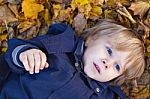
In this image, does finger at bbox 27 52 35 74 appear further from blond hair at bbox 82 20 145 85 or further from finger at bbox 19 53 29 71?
blond hair at bbox 82 20 145 85

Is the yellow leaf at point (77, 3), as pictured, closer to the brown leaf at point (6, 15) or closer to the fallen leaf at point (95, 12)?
the fallen leaf at point (95, 12)

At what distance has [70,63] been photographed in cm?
209

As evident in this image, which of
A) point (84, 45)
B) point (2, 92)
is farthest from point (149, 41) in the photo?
point (2, 92)

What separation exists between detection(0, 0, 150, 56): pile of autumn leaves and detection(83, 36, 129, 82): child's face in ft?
0.82

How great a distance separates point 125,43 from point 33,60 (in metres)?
0.46

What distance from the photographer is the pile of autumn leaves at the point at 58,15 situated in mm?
2271

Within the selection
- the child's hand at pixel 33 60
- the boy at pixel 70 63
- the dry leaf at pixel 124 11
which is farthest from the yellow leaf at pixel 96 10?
the child's hand at pixel 33 60

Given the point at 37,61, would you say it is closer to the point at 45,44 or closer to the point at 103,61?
the point at 45,44

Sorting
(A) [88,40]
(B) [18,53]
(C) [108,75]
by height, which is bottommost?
(C) [108,75]

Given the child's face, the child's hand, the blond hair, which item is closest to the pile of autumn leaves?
the blond hair

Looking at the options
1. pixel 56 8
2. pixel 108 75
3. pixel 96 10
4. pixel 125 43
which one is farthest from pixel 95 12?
pixel 108 75

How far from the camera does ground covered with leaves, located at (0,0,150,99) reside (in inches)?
89.5

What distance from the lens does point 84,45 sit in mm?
2133

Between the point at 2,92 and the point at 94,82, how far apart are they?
0.44 meters
